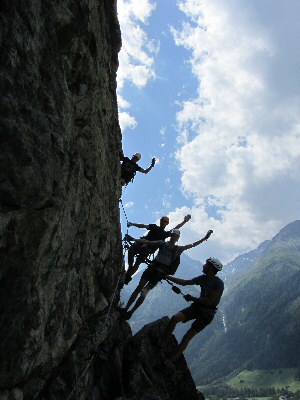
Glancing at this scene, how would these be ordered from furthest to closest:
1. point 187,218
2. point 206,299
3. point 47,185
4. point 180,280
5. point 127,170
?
point 127,170, point 187,218, point 180,280, point 206,299, point 47,185

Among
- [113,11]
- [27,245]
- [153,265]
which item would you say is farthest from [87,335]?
[113,11]

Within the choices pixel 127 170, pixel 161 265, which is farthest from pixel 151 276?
pixel 127 170

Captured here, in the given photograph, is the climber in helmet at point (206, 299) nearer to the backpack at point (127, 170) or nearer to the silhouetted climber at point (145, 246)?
the silhouetted climber at point (145, 246)

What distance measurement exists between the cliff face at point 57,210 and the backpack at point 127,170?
4376 millimetres

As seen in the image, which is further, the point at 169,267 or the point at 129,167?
the point at 129,167

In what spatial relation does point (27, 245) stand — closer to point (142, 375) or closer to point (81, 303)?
point (81, 303)

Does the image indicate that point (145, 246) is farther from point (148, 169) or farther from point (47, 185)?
point (47, 185)

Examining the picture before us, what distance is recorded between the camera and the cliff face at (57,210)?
7832mm

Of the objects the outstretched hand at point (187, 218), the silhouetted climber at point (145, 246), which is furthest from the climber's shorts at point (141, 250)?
the outstretched hand at point (187, 218)

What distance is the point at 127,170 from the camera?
21.0m

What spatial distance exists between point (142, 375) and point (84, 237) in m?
6.24

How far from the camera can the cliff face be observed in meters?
7.83

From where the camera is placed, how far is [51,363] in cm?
1052

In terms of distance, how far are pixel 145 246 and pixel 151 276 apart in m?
1.54
